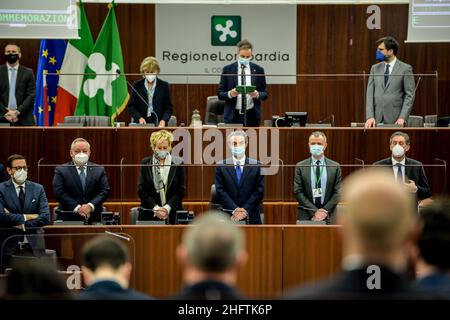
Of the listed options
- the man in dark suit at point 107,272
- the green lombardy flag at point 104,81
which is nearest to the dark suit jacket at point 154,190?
the green lombardy flag at point 104,81

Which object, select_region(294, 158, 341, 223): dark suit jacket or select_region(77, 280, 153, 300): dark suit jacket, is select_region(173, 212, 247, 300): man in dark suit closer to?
select_region(77, 280, 153, 300): dark suit jacket

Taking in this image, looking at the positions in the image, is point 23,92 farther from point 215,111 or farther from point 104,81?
point 215,111

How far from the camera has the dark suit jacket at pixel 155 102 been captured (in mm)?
10239

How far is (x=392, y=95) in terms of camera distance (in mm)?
10070

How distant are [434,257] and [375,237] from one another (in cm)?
47

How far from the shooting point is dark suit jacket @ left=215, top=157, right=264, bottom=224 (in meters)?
8.19

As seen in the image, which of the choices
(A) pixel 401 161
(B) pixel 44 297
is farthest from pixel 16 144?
(B) pixel 44 297

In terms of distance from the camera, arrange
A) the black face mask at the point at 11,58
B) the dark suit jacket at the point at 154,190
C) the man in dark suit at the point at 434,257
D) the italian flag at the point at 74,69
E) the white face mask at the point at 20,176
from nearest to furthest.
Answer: the man in dark suit at the point at 434,257 → the white face mask at the point at 20,176 → the dark suit jacket at the point at 154,190 → the black face mask at the point at 11,58 → the italian flag at the point at 74,69

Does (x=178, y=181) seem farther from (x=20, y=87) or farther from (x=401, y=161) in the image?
(x=20, y=87)

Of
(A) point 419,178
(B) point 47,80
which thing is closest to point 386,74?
(A) point 419,178

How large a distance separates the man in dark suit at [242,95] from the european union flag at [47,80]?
3126mm

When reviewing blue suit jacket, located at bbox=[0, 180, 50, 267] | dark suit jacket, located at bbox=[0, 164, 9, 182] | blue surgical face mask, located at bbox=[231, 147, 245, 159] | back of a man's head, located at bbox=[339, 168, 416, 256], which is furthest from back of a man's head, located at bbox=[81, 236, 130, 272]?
dark suit jacket, located at bbox=[0, 164, 9, 182]

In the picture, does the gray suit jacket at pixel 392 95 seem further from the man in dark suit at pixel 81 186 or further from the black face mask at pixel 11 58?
the black face mask at pixel 11 58
